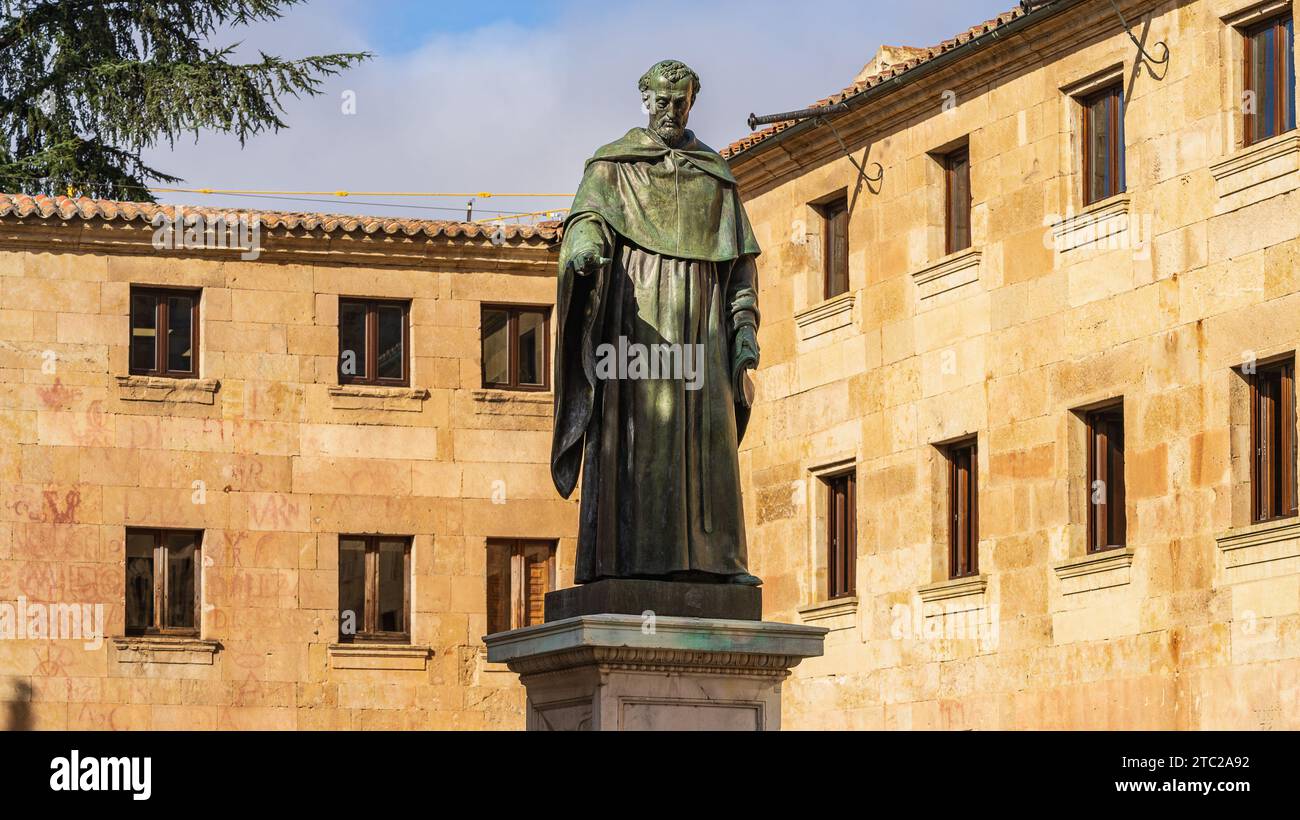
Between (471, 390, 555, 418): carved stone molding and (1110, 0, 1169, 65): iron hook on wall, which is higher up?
(1110, 0, 1169, 65): iron hook on wall

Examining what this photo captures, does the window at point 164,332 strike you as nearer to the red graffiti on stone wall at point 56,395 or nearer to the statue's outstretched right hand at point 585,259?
the red graffiti on stone wall at point 56,395

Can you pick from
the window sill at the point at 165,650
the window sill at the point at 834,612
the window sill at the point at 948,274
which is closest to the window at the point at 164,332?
the window sill at the point at 165,650

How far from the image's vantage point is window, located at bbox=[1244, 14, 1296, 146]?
25.8 meters

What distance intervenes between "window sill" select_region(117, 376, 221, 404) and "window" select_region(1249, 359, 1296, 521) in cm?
1379

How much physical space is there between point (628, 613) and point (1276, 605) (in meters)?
13.8

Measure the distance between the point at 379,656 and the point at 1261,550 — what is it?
12.7 metres

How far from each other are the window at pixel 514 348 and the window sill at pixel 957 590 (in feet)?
24.0

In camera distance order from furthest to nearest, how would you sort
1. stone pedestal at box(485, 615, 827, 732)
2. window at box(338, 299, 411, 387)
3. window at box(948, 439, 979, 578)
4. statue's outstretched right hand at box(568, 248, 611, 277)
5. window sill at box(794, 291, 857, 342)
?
1. window at box(338, 299, 411, 387)
2. window sill at box(794, 291, 857, 342)
3. window at box(948, 439, 979, 578)
4. statue's outstretched right hand at box(568, 248, 611, 277)
5. stone pedestal at box(485, 615, 827, 732)

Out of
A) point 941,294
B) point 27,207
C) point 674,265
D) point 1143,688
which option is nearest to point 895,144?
point 941,294

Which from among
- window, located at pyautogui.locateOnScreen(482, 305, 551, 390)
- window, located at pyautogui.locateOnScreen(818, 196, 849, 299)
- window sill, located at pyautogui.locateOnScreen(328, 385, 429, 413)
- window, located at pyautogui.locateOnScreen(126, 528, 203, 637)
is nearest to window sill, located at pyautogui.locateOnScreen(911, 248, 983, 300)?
window, located at pyautogui.locateOnScreen(818, 196, 849, 299)

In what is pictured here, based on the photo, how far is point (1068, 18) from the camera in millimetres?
28688

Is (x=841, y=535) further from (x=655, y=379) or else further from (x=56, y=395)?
(x=655, y=379)

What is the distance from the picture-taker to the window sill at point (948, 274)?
3022 centimetres

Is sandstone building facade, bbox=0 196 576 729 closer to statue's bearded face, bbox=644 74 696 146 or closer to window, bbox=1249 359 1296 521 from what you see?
window, bbox=1249 359 1296 521
